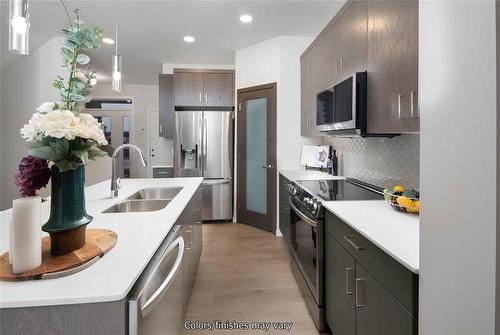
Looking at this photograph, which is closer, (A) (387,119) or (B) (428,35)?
(B) (428,35)

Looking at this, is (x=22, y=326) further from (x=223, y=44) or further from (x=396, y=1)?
(x=223, y=44)

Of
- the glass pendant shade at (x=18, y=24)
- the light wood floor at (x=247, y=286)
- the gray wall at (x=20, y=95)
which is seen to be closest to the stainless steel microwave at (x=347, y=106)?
the light wood floor at (x=247, y=286)

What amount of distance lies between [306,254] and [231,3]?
257 centimetres

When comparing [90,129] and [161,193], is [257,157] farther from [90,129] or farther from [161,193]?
[90,129]

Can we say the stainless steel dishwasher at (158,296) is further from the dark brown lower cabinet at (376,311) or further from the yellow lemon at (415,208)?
the yellow lemon at (415,208)

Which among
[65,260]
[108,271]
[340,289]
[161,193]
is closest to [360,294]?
[340,289]

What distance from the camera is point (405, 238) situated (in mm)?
1028

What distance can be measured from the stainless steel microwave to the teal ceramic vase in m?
1.59

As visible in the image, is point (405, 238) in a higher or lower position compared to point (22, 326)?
higher

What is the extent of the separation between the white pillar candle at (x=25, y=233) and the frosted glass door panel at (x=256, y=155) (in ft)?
10.5

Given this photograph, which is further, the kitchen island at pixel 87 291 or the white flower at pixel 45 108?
the white flower at pixel 45 108

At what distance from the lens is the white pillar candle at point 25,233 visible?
29.1 inches

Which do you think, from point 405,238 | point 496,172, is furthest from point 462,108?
point 405,238

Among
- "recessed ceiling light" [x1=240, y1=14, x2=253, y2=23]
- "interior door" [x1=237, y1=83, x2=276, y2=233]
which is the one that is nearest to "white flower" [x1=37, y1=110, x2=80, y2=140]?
"recessed ceiling light" [x1=240, y1=14, x2=253, y2=23]
